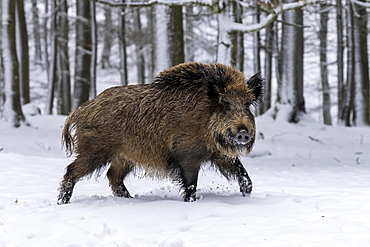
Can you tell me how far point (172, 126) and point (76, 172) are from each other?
46.6 inches

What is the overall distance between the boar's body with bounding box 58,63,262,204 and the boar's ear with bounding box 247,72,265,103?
0.01m

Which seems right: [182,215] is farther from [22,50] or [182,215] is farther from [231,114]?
[22,50]

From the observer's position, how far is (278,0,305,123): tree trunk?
1175 cm

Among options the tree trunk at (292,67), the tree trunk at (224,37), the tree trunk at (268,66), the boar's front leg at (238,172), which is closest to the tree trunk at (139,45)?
the tree trunk at (268,66)

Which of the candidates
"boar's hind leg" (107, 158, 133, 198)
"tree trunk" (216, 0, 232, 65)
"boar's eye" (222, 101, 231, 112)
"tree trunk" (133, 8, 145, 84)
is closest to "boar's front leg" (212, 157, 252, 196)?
"boar's eye" (222, 101, 231, 112)

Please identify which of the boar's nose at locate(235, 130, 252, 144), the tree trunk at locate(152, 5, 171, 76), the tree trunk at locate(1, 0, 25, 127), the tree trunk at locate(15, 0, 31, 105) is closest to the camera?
the boar's nose at locate(235, 130, 252, 144)

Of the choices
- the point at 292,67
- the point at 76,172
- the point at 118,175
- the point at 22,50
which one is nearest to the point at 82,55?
the point at 22,50

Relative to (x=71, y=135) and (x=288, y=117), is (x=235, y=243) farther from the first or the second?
(x=288, y=117)

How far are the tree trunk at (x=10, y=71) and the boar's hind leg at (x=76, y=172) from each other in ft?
20.7

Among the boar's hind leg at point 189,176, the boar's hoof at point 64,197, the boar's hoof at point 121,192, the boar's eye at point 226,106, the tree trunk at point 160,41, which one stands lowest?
the boar's hoof at point 121,192

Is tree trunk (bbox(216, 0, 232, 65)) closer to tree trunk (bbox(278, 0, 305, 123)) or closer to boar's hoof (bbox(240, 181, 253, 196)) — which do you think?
tree trunk (bbox(278, 0, 305, 123))

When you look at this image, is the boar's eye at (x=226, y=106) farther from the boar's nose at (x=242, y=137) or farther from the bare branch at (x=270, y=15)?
the bare branch at (x=270, y=15)

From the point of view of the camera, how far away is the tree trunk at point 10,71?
1078cm

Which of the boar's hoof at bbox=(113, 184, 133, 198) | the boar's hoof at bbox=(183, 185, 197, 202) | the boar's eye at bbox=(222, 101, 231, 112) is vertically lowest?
the boar's hoof at bbox=(113, 184, 133, 198)
